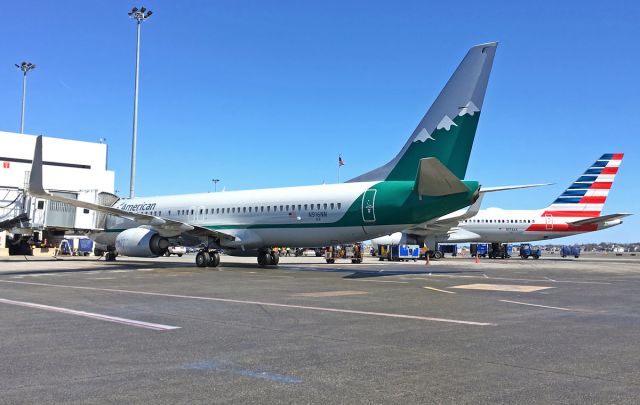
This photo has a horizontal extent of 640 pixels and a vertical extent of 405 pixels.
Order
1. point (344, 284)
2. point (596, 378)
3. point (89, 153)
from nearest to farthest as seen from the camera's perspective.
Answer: point (596, 378), point (344, 284), point (89, 153)

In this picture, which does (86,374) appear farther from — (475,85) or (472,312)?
(475,85)

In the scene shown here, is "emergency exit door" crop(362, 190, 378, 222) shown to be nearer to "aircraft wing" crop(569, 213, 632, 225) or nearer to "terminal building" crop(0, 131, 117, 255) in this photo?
"terminal building" crop(0, 131, 117, 255)

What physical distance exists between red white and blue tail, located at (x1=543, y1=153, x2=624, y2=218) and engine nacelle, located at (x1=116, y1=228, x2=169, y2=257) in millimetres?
41719

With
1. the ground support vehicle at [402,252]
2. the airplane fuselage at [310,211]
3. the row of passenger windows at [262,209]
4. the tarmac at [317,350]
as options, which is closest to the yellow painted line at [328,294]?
the tarmac at [317,350]

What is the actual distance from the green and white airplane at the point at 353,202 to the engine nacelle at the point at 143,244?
52 mm

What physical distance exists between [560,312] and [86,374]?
28.8 feet

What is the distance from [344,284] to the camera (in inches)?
686

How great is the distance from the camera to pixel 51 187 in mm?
72188

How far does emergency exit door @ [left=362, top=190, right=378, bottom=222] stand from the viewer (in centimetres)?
2241

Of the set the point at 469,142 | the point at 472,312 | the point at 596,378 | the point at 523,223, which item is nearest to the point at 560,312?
the point at 472,312

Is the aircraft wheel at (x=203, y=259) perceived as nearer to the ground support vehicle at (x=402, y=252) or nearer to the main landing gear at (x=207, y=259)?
the main landing gear at (x=207, y=259)

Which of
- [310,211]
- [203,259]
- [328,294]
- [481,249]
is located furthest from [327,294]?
[481,249]

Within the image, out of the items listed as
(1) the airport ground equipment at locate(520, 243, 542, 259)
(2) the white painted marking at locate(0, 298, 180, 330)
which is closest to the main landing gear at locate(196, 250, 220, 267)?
(2) the white painted marking at locate(0, 298, 180, 330)

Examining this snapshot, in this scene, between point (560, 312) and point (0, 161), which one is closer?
point (560, 312)
